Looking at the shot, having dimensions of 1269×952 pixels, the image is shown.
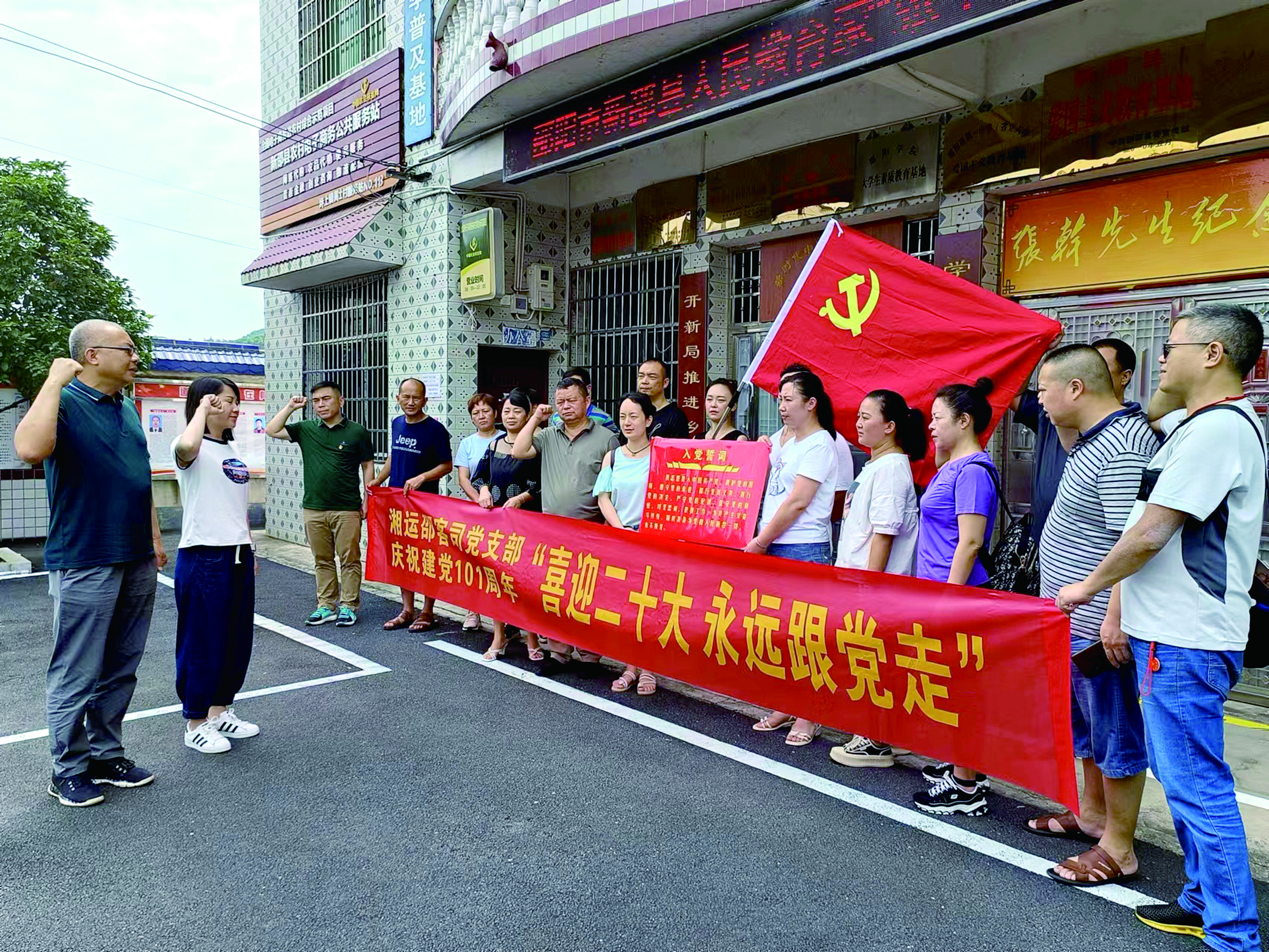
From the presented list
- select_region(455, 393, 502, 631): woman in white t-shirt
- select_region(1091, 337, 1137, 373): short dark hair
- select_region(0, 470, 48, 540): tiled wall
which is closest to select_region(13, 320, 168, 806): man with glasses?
select_region(455, 393, 502, 631): woman in white t-shirt

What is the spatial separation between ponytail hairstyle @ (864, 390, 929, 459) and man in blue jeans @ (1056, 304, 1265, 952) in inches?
49.8

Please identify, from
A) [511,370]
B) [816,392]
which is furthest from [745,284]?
[816,392]

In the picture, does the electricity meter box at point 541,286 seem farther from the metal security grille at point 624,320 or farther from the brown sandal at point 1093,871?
the brown sandal at point 1093,871

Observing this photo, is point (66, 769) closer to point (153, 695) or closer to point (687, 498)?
point (153, 695)

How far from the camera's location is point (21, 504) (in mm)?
11188

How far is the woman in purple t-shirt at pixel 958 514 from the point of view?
341cm

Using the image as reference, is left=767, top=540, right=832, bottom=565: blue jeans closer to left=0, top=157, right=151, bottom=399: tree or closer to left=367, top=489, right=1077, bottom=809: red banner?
left=367, top=489, right=1077, bottom=809: red banner

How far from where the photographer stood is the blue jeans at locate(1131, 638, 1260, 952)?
2477 mm

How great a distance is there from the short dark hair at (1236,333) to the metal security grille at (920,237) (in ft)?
13.5

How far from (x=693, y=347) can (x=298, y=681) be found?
4.67m

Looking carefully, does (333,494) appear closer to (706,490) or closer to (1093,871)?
(706,490)

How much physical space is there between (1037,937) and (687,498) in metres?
2.83

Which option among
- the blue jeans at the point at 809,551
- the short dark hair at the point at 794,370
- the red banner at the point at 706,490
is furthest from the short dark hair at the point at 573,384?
the blue jeans at the point at 809,551

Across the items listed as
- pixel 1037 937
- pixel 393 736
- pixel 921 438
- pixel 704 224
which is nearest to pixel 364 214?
pixel 704 224
